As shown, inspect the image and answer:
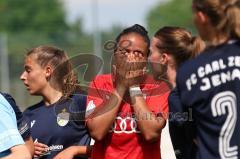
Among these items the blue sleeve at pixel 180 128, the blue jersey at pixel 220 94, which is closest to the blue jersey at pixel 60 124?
the blue sleeve at pixel 180 128

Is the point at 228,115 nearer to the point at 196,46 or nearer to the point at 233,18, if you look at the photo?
the point at 233,18

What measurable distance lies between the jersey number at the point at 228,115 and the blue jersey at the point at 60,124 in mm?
1841

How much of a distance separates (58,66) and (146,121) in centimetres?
136

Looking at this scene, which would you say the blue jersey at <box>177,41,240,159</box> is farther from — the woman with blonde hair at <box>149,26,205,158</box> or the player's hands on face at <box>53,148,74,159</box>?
the player's hands on face at <box>53,148,74,159</box>

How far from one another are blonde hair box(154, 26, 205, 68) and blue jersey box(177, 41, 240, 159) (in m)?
0.83

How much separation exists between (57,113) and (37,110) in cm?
18

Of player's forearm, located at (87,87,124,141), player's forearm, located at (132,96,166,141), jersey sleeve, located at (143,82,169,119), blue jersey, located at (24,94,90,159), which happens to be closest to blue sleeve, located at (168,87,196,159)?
player's forearm, located at (132,96,166,141)

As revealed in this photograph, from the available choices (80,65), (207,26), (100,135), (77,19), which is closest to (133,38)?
(100,135)

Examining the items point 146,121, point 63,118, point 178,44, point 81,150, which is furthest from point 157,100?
point 63,118

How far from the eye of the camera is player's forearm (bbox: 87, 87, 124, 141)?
17.2ft

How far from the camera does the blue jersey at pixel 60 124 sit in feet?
19.6

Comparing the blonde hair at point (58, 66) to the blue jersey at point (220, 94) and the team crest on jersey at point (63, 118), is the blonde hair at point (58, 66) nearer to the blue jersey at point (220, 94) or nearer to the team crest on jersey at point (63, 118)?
the team crest on jersey at point (63, 118)

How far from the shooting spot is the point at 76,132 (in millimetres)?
6059

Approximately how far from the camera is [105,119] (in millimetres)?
5234
